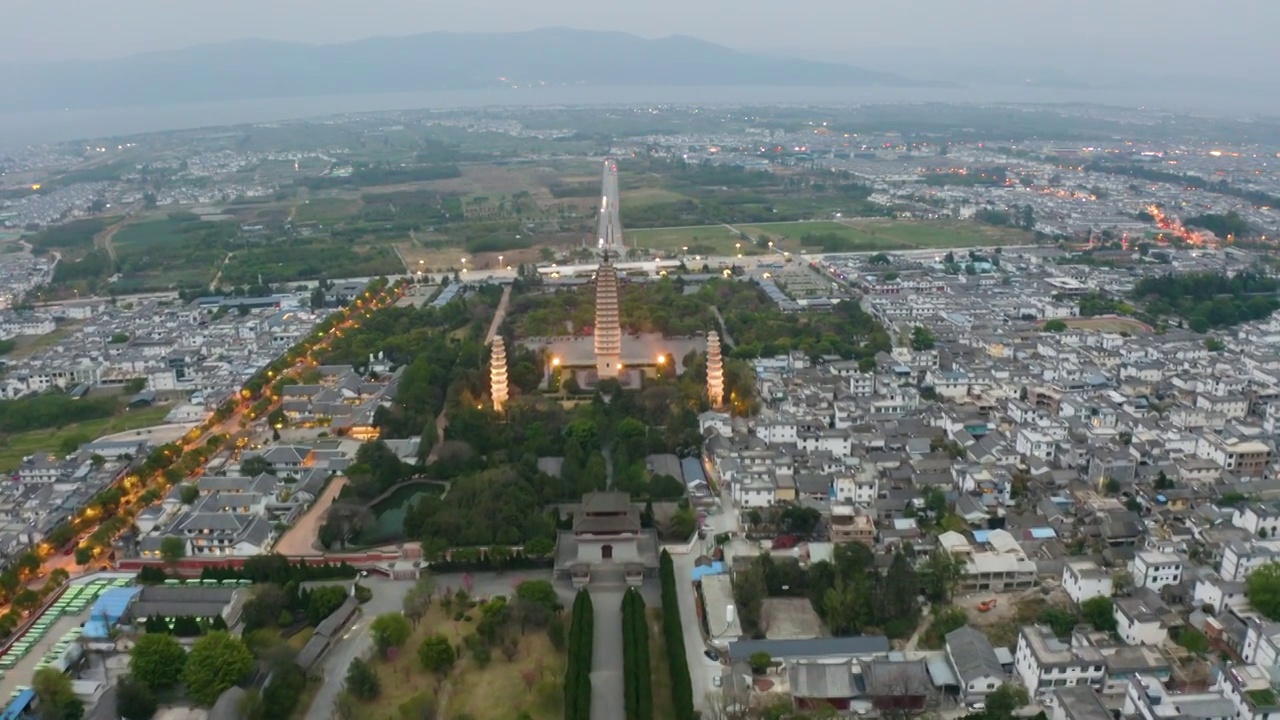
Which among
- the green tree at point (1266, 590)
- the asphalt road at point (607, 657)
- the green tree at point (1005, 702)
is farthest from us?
the green tree at point (1266, 590)

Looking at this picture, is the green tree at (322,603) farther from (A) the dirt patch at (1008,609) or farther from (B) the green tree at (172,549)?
(A) the dirt patch at (1008,609)

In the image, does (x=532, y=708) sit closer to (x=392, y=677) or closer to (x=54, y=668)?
(x=392, y=677)

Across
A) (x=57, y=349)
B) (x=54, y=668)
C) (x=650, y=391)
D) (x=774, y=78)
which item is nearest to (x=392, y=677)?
(x=54, y=668)

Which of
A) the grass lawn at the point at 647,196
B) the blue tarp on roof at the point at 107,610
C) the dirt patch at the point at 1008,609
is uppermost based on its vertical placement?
the grass lawn at the point at 647,196

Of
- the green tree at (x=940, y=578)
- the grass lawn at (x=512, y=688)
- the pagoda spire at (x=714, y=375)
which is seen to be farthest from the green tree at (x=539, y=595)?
the pagoda spire at (x=714, y=375)

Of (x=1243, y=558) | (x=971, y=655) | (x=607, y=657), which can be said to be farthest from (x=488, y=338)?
(x=1243, y=558)

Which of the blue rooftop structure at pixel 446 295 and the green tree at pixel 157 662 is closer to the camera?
the green tree at pixel 157 662

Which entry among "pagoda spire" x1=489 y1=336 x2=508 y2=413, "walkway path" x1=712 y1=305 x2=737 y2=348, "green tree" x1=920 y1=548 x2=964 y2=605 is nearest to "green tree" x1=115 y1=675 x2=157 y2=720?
"green tree" x1=920 y1=548 x2=964 y2=605
